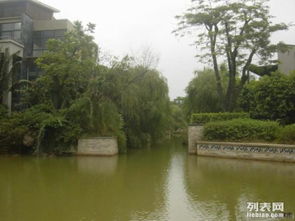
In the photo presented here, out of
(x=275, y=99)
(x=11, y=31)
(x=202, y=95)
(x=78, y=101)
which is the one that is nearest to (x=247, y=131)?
(x=275, y=99)

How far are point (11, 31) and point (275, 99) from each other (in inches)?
769

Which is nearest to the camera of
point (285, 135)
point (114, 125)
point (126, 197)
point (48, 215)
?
point (48, 215)

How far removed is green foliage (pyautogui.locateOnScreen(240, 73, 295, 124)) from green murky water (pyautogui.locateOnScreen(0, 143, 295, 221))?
4907 mm

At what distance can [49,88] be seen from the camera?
15.5 meters

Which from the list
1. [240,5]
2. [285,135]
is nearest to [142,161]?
[285,135]

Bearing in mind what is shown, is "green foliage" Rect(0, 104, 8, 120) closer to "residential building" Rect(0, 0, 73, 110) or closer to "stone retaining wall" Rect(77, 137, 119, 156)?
"residential building" Rect(0, 0, 73, 110)

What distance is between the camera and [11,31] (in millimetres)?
19734

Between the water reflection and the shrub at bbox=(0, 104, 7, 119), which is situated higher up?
the shrub at bbox=(0, 104, 7, 119)

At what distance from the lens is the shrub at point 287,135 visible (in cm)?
1165

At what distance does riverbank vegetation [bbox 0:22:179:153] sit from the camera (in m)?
13.9

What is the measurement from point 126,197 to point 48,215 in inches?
77.5

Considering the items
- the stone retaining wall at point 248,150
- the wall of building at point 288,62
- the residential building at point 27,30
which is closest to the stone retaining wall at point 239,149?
the stone retaining wall at point 248,150

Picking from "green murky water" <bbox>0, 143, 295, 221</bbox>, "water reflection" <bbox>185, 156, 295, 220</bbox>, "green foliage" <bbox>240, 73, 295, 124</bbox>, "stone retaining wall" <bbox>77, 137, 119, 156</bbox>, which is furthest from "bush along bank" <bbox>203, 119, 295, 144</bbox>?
"stone retaining wall" <bbox>77, 137, 119, 156</bbox>

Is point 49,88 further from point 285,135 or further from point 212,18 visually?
point 285,135
